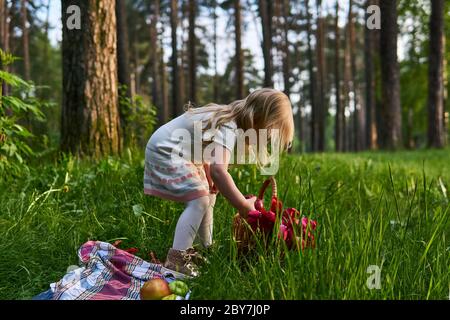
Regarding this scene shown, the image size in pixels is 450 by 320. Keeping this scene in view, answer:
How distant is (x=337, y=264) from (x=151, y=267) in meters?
1.19

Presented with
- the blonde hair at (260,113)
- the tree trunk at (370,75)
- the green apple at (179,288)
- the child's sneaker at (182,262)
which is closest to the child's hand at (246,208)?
the child's sneaker at (182,262)

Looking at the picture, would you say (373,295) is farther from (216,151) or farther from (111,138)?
(111,138)

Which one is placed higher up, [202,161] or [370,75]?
[370,75]

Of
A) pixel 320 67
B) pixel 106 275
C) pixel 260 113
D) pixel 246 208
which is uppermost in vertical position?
pixel 320 67

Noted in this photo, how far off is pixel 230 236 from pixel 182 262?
31 cm

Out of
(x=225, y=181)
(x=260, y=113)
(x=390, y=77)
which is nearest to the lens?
(x=225, y=181)

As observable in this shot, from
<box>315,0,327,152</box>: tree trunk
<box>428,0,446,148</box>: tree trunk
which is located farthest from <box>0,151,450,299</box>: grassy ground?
<box>315,0,327,152</box>: tree trunk

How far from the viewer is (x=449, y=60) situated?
72.4 ft

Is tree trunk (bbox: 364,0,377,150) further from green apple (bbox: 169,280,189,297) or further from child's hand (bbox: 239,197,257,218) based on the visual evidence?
green apple (bbox: 169,280,189,297)

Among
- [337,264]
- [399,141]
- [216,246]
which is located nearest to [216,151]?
[216,246]

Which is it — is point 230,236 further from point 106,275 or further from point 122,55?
point 122,55

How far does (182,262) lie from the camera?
269 centimetres

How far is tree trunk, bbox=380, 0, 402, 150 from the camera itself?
12.1 meters

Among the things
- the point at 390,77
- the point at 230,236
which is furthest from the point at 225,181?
the point at 390,77
